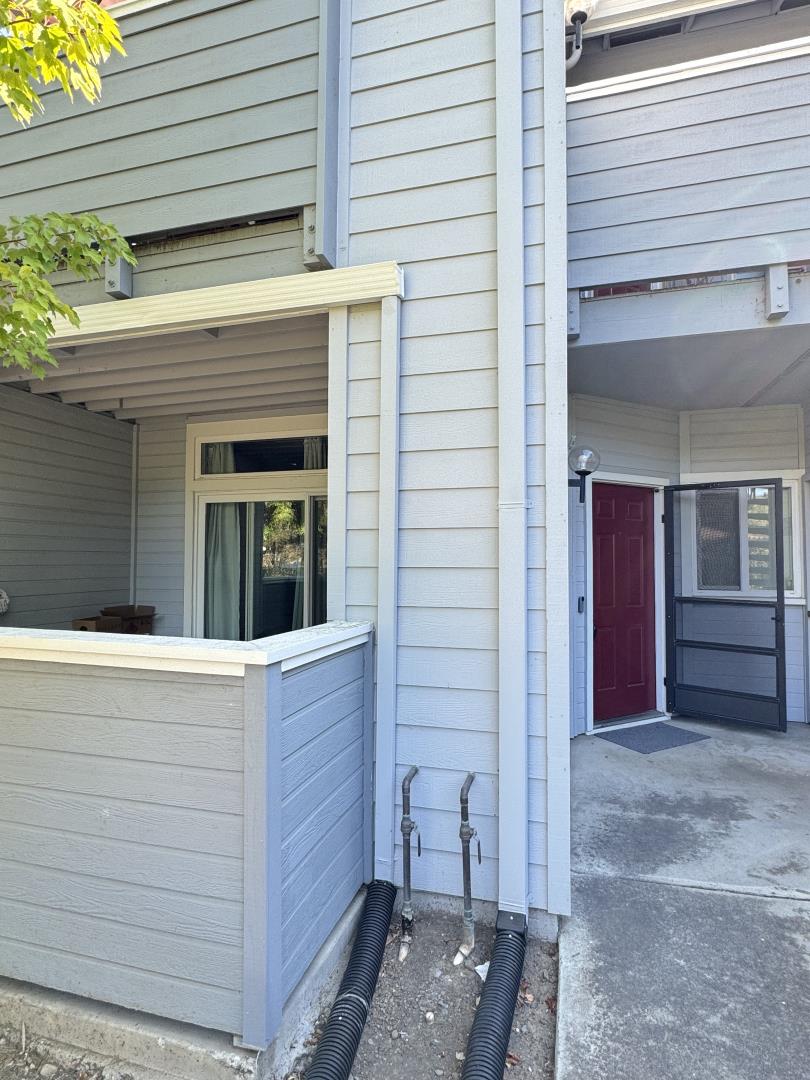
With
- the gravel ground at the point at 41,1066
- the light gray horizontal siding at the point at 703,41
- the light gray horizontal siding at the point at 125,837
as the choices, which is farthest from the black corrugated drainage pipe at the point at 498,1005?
the light gray horizontal siding at the point at 703,41

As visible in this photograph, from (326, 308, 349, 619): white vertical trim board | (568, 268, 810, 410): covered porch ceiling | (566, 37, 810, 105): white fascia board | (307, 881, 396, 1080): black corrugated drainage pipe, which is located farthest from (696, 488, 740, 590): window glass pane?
(307, 881, 396, 1080): black corrugated drainage pipe

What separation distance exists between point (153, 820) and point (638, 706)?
13.1ft

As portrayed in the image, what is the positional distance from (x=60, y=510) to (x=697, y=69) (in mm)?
4731

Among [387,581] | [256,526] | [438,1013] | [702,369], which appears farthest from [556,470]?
[256,526]

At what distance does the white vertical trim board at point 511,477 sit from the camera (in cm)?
204

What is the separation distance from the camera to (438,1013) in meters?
1.76

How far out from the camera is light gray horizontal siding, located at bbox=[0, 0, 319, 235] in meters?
2.40

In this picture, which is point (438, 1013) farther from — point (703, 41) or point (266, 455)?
point (703, 41)

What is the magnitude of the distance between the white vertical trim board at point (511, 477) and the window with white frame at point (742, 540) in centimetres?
318

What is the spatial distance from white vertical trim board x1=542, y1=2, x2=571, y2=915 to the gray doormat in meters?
2.09

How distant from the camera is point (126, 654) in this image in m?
1.62

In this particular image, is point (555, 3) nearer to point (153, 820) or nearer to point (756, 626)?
point (153, 820)

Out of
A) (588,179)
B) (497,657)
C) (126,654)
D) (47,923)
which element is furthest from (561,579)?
(588,179)

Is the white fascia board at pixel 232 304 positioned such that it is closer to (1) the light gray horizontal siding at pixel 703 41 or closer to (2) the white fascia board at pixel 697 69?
(2) the white fascia board at pixel 697 69
